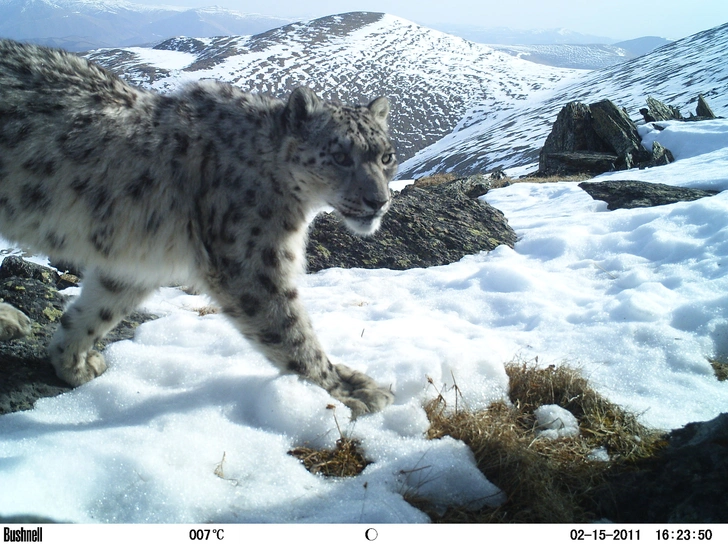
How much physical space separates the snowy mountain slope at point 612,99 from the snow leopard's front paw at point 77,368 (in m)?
67.0

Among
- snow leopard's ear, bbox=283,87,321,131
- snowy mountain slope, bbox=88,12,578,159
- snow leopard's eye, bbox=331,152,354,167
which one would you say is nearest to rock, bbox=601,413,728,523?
snow leopard's eye, bbox=331,152,354,167

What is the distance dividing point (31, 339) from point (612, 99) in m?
113

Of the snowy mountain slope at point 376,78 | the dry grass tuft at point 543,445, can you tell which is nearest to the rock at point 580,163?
the dry grass tuft at point 543,445

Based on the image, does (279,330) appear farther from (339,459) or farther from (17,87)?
(17,87)

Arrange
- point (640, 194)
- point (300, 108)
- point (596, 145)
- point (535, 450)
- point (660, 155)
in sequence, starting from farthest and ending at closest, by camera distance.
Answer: point (596, 145) < point (660, 155) < point (640, 194) < point (300, 108) < point (535, 450)

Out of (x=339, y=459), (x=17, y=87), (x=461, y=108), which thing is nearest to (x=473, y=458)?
(x=339, y=459)

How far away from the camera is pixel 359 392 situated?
436 cm

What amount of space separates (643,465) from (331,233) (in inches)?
280

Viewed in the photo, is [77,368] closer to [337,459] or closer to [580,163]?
[337,459]

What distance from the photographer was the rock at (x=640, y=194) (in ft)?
36.2

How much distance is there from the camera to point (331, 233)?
954cm

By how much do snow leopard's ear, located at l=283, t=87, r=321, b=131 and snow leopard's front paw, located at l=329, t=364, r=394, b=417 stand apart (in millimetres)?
2598

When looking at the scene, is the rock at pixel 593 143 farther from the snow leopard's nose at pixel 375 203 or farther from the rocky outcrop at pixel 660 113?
the snow leopard's nose at pixel 375 203

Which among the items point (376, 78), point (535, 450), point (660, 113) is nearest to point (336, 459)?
point (535, 450)
